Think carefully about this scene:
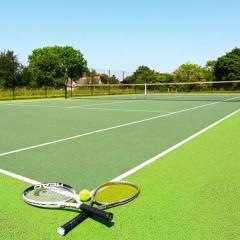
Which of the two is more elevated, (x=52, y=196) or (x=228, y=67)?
(x=228, y=67)

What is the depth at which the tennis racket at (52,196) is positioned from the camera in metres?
3.38

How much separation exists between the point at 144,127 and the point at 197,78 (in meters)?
60.8

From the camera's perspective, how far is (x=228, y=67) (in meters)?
62.6

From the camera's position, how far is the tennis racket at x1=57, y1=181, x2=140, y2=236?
11.2ft

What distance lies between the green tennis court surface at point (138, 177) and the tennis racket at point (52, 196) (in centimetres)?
10

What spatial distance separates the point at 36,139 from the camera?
26.3 feet

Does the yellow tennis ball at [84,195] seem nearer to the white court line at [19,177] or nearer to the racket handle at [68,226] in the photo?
the racket handle at [68,226]

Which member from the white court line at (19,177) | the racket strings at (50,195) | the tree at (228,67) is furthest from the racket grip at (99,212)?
the tree at (228,67)

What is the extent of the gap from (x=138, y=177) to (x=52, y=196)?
1.45 meters

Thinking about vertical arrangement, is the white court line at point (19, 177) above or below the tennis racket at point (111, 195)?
below


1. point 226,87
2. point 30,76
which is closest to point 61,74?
point 30,76

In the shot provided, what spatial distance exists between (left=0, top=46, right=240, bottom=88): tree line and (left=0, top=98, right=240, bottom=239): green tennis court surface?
2569 cm

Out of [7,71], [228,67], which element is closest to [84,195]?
[7,71]

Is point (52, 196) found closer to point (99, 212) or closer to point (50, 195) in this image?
point (50, 195)
